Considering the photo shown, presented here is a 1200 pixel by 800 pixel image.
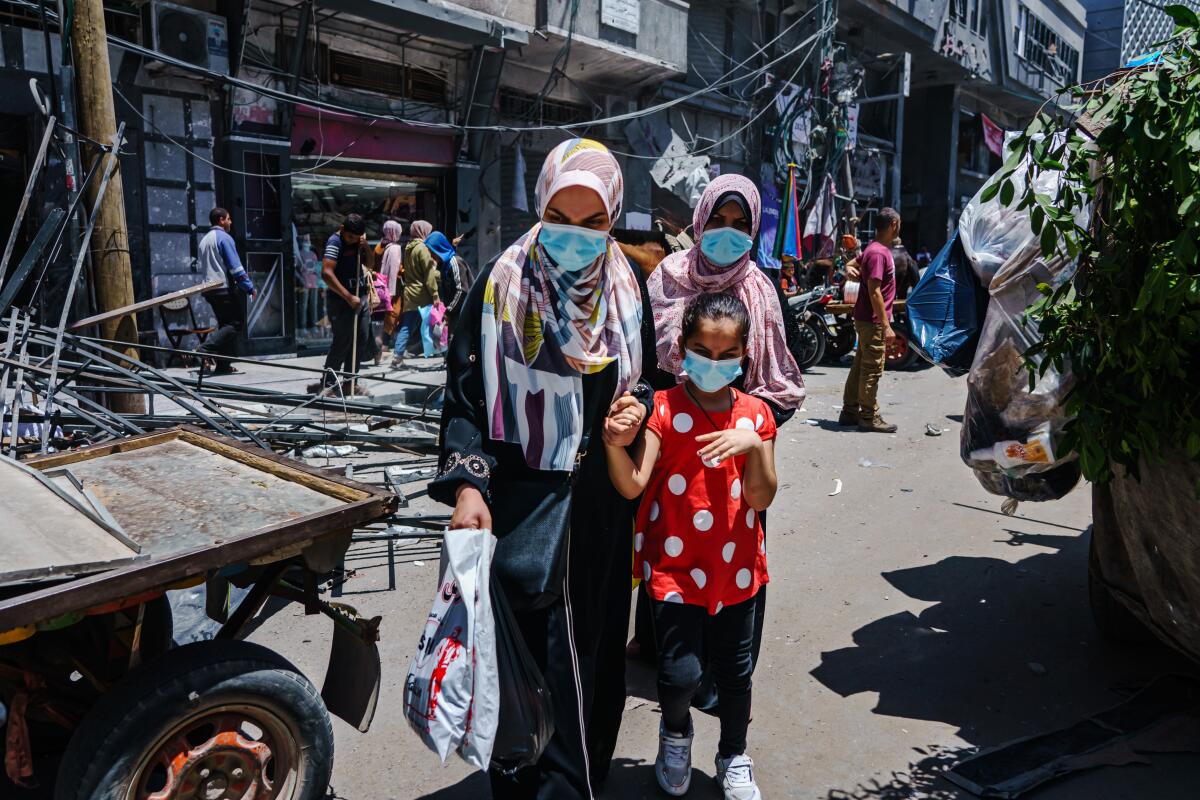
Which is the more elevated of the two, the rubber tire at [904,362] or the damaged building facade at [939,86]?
the damaged building facade at [939,86]

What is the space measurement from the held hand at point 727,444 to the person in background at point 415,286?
8691mm

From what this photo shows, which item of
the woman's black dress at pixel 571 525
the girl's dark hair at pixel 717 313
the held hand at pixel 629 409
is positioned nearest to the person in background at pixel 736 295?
the girl's dark hair at pixel 717 313

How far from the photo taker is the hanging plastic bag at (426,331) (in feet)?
35.9

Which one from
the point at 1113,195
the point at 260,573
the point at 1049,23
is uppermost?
the point at 1049,23

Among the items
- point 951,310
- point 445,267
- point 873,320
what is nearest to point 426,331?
point 445,267

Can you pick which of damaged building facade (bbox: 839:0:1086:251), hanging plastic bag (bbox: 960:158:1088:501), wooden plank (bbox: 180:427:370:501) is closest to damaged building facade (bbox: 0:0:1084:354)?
damaged building facade (bbox: 839:0:1086:251)

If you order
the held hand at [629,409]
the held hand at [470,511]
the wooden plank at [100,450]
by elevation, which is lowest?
the wooden plank at [100,450]

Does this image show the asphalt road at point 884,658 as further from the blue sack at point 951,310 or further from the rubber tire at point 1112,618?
the blue sack at point 951,310

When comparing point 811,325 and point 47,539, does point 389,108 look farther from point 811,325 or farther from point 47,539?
point 47,539

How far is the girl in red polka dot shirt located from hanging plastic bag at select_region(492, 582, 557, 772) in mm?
487

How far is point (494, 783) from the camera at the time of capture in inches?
90.1

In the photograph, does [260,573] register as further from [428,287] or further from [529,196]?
[529,196]

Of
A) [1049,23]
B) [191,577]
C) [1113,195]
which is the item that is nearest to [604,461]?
[191,577]

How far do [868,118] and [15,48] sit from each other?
21416 millimetres
